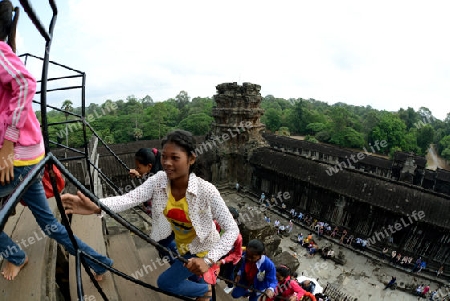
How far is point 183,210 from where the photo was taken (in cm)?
247

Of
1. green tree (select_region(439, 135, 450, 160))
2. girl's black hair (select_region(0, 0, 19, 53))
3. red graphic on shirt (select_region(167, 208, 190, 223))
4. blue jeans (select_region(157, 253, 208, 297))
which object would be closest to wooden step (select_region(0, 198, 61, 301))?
blue jeans (select_region(157, 253, 208, 297))

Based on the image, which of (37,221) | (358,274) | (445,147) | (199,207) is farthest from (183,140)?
(445,147)

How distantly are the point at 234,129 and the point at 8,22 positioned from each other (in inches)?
680

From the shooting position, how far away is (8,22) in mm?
2084

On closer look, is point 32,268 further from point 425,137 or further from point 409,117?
point 409,117

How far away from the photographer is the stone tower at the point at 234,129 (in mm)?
19000

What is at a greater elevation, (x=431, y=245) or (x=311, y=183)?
(x=311, y=183)

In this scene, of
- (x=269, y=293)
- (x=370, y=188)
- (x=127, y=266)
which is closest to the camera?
(x=269, y=293)

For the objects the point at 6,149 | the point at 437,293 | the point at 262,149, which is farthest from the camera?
the point at 262,149

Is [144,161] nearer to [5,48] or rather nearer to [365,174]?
[5,48]

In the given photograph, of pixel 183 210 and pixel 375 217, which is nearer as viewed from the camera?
pixel 183 210

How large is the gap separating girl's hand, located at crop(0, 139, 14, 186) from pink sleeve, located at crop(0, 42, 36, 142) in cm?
5

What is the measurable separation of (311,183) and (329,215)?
2108mm

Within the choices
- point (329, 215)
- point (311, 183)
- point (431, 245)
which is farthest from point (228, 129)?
point (431, 245)
